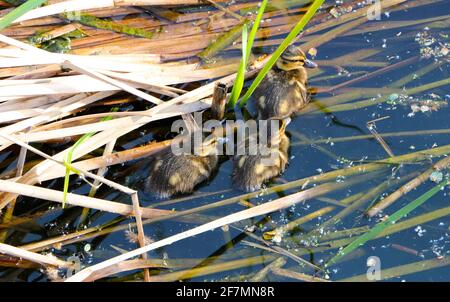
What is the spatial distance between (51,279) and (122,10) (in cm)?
181

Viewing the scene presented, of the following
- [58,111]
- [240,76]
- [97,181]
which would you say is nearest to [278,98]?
[240,76]

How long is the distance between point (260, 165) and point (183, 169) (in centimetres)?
40

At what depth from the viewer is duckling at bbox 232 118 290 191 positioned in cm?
378

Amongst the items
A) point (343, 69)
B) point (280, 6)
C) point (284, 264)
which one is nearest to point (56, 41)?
point (280, 6)

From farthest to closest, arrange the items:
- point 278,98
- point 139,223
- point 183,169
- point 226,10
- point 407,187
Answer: point 226,10 < point 278,98 < point 183,169 < point 407,187 < point 139,223

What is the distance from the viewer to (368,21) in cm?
451

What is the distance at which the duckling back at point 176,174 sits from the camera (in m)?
3.79

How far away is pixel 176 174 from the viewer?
149 inches

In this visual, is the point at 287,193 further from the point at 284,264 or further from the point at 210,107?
the point at 210,107

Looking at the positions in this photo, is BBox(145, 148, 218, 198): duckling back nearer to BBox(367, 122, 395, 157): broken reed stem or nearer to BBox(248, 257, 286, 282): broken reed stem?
BBox(248, 257, 286, 282): broken reed stem

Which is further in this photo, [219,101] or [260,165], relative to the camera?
[219,101]

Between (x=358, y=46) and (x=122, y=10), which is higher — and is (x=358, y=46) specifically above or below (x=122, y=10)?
below

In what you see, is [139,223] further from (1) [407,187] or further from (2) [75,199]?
(1) [407,187]

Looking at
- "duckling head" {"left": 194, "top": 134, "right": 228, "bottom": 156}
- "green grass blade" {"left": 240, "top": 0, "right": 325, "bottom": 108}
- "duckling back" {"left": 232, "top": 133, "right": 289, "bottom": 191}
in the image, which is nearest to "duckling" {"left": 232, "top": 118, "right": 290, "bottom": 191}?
"duckling back" {"left": 232, "top": 133, "right": 289, "bottom": 191}
